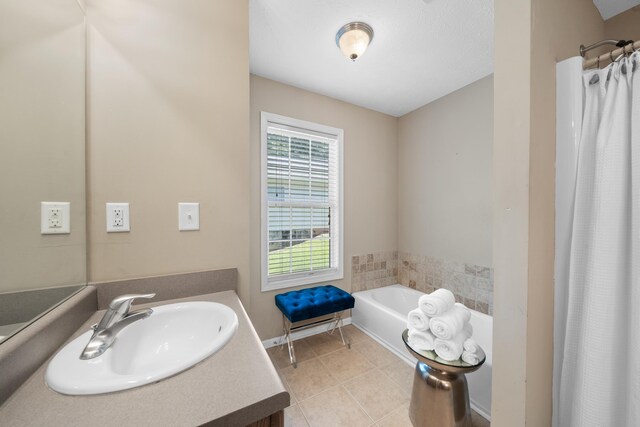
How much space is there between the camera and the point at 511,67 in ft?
3.13

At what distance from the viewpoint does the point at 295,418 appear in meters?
1.40

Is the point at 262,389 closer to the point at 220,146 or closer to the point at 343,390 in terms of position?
the point at 220,146

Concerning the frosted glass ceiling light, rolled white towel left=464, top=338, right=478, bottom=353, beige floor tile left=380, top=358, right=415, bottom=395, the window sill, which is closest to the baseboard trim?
the window sill

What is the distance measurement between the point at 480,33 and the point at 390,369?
8.72ft

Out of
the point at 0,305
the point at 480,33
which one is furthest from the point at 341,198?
the point at 0,305

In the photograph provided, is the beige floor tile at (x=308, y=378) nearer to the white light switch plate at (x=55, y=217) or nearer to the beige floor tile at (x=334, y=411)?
the beige floor tile at (x=334, y=411)

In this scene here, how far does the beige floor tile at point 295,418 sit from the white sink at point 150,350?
0.95 m

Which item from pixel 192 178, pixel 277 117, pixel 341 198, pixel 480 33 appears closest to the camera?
pixel 192 178

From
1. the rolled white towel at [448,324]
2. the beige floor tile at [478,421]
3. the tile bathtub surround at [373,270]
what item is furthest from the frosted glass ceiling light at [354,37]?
the beige floor tile at [478,421]

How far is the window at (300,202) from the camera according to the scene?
7.26 ft

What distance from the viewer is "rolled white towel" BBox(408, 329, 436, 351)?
1264 millimetres

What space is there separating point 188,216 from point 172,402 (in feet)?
2.73

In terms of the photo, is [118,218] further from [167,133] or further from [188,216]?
[167,133]

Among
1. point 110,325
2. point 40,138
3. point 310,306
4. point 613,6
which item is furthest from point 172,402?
point 613,6
